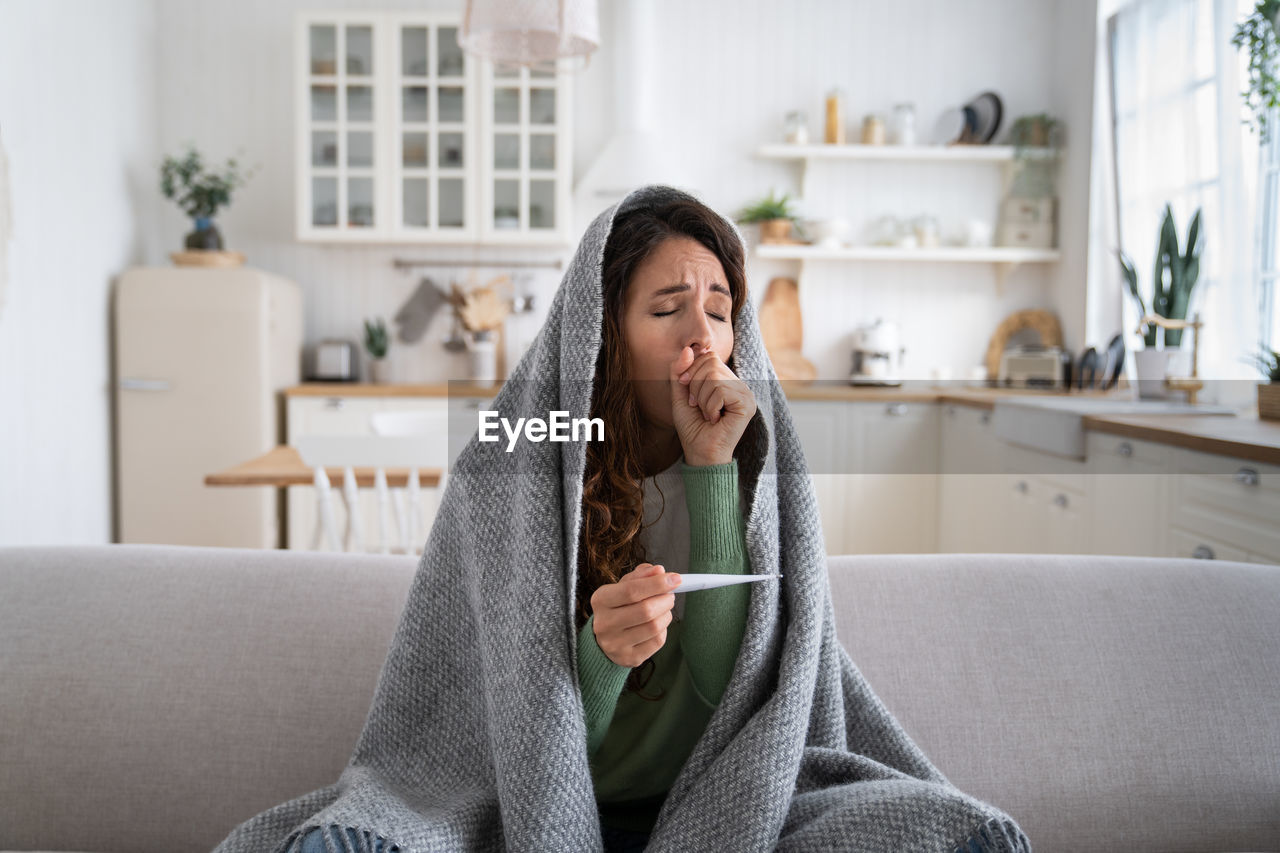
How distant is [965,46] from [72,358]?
13.2 ft

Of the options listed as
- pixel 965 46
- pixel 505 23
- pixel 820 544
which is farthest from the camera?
pixel 965 46

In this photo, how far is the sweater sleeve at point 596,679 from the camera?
90 cm

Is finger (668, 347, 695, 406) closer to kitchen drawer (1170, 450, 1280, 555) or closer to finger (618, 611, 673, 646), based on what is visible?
finger (618, 611, 673, 646)

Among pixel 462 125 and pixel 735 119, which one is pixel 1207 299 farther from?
pixel 462 125

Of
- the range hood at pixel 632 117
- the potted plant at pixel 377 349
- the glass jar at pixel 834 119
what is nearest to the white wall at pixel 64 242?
the potted plant at pixel 377 349

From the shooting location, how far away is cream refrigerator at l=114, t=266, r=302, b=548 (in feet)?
11.6

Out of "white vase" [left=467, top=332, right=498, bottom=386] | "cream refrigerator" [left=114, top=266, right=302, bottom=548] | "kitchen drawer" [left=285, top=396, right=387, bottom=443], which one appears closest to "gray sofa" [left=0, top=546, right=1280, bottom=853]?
"cream refrigerator" [left=114, top=266, right=302, bottom=548]

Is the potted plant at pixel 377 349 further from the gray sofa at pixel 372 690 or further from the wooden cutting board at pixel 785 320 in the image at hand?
the gray sofa at pixel 372 690

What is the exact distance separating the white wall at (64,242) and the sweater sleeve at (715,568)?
2.81m

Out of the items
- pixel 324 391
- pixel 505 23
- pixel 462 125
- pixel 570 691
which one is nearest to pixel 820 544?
pixel 570 691

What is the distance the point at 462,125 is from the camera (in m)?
3.95

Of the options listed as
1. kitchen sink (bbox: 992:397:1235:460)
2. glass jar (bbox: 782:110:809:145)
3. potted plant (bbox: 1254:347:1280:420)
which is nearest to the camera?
potted plant (bbox: 1254:347:1280:420)

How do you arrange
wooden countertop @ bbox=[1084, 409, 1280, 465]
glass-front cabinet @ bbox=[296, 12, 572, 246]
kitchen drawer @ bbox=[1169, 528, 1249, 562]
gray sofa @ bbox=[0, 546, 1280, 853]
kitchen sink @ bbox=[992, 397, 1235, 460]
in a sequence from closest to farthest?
gray sofa @ bbox=[0, 546, 1280, 853] → wooden countertop @ bbox=[1084, 409, 1280, 465] → kitchen drawer @ bbox=[1169, 528, 1249, 562] → kitchen sink @ bbox=[992, 397, 1235, 460] → glass-front cabinet @ bbox=[296, 12, 572, 246]

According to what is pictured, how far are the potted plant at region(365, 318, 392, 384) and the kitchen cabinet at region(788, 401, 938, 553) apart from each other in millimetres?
1877
